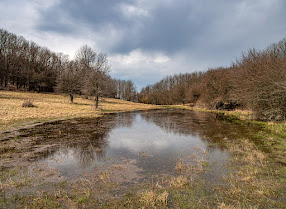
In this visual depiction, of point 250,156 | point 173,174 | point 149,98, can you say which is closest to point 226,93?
point 250,156

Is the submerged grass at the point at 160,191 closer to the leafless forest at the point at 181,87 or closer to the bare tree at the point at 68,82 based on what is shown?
the leafless forest at the point at 181,87

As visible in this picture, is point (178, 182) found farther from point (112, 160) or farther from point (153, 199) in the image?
point (112, 160)

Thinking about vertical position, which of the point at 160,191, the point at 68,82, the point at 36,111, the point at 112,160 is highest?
the point at 68,82

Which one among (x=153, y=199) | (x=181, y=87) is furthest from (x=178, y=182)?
(x=181, y=87)

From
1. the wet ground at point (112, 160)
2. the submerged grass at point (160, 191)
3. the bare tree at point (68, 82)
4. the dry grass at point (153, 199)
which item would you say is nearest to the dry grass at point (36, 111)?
the bare tree at point (68, 82)

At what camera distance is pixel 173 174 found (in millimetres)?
6051

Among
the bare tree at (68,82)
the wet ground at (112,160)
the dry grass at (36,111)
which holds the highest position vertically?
the bare tree at (68,82)

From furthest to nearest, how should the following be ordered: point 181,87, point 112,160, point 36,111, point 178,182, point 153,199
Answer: point 181,87, point 36,111, point 112,160, point 178,182, point 153,199

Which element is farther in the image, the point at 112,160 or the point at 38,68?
the point at 38,68

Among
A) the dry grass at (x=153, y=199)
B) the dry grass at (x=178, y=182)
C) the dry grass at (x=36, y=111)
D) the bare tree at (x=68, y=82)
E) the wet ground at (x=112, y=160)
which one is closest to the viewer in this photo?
the dry grass at (x=153, y=199)

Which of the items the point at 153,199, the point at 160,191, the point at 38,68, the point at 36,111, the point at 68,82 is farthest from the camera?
the point at 38,68

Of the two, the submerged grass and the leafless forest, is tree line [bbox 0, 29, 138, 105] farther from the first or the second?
the submerged grass

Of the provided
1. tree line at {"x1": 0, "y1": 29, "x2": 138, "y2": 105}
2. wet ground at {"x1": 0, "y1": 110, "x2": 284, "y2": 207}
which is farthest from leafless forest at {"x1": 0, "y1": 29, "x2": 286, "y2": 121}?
wet ground at {"x1": 0, "y1": 110, "x2": 284, "y2": 207}

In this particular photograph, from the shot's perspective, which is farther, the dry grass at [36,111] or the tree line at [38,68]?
the tree line at [38,68]
